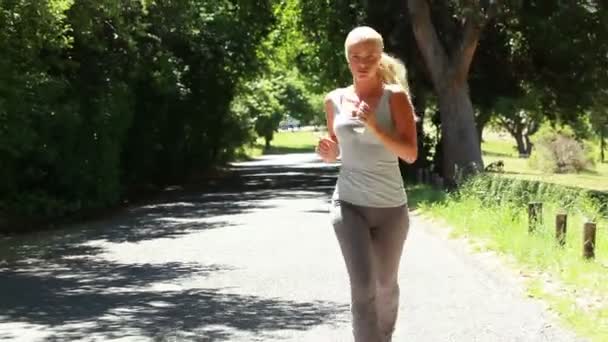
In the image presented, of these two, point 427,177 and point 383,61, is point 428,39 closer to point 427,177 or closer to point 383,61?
point 427,177

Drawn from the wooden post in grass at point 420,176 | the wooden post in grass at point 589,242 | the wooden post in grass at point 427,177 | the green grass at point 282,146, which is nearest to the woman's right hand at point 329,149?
the wooden post in grass at point 589,242

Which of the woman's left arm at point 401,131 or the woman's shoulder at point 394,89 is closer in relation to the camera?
the woman's left arm at point 401,131

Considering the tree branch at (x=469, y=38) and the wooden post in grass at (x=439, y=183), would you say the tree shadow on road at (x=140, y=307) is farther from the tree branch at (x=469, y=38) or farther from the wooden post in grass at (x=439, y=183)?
the wooden post in grass at (x=439, y=183)

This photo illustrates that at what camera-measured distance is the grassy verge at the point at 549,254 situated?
25.5 ft

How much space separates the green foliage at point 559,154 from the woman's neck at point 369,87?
41875mm

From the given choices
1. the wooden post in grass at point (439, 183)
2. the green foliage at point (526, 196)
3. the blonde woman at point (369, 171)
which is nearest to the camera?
the blonde woman at point (369, 171)

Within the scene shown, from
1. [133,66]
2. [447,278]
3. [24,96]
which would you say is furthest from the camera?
[133,66]

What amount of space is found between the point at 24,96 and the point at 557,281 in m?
9.62

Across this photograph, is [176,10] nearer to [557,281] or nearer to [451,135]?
[451,135]

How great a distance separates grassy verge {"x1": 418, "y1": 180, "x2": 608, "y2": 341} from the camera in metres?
7.77

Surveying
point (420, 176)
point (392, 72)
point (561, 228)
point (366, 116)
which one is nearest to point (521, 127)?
point (420, 176)

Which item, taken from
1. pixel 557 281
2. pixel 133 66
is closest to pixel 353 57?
pixel 557 281

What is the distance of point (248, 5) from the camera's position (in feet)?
93.0

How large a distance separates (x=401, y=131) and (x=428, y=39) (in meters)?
17.1
